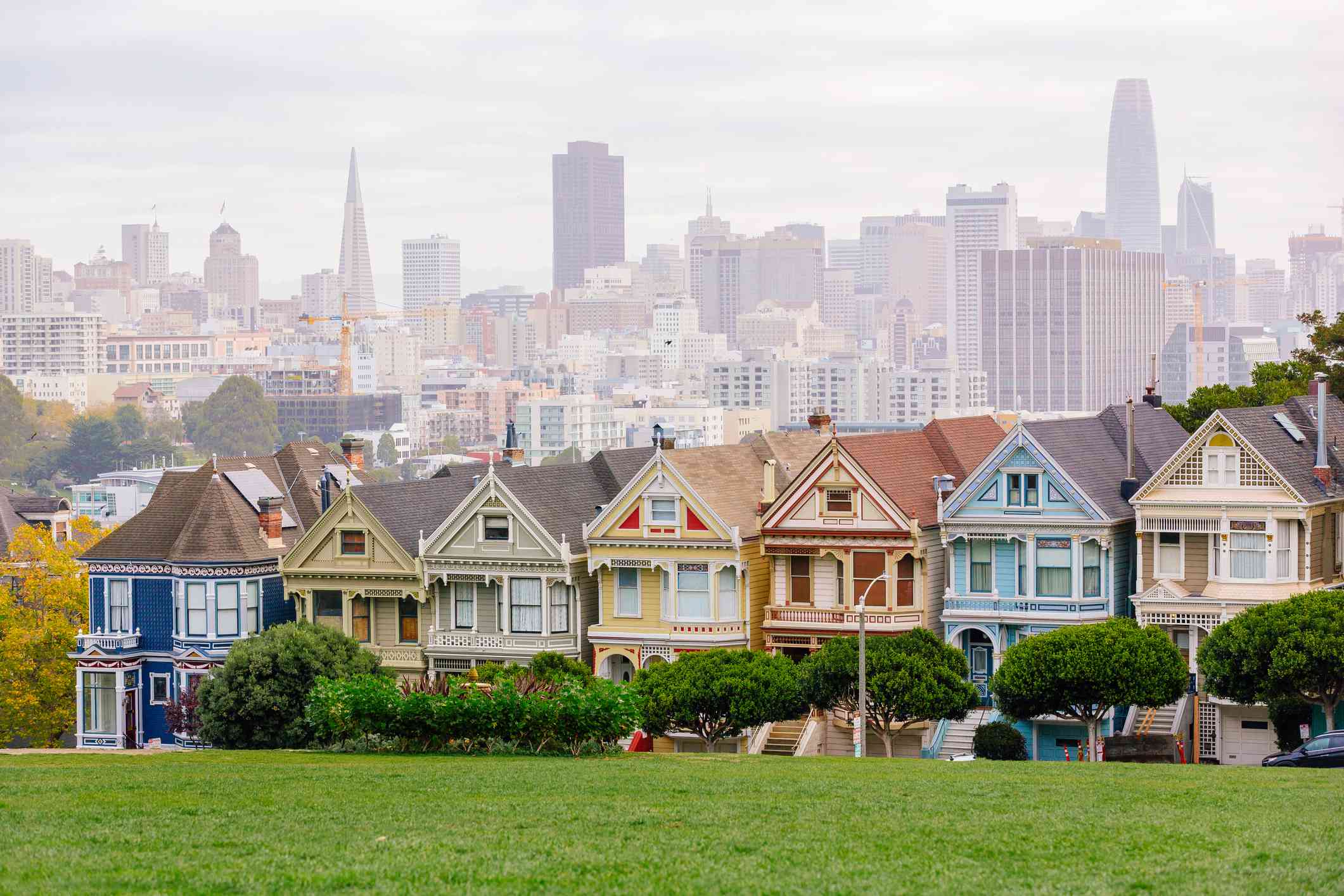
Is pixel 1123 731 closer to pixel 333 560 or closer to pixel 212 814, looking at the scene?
pixel 333 560

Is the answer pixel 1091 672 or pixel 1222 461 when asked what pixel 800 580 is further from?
pixel 1222 461

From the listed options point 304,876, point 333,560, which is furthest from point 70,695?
point 304,876

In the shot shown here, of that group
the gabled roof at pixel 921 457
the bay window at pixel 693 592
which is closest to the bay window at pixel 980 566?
the gabled roof at pixel 921 457

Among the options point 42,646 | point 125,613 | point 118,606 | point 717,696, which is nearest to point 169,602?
point 125,613

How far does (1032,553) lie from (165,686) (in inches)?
953

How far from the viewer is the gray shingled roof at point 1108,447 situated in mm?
55094

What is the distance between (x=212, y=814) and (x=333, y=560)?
28.9 metres

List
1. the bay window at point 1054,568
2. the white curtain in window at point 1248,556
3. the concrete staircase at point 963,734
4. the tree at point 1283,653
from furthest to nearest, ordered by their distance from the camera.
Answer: the bay window at point 1054,568, the concrete staircase at point 963,734, the white curtain in window at point 1248,556, the tree at point 1283,653

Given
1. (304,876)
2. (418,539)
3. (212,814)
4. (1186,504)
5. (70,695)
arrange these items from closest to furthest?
(304,876) < (212,814) < (1186,504) < (418,539) < (70,695)

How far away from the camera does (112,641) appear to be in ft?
205

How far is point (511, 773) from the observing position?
39.0m

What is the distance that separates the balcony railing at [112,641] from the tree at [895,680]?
66.8 feet

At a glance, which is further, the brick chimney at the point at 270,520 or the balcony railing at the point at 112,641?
the brick chimney at the point at 270,520

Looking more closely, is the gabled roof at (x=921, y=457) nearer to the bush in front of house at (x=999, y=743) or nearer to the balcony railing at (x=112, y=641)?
the bush in front of house at (x=999, y=743)
